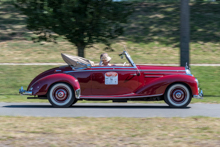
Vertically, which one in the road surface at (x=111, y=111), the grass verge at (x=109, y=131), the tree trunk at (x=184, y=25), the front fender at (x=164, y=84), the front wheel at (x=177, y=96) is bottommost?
the grass verge at (x=109, y=131)

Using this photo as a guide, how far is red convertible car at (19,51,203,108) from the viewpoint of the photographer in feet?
28.9

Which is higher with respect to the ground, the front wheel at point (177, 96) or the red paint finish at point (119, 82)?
the red paint finish at point (119, 82)

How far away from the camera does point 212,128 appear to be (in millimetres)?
5902

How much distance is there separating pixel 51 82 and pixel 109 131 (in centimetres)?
358

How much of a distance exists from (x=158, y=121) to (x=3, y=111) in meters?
3.75

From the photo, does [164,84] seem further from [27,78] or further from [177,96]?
[27,78]

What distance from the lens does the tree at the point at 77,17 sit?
11883 millimetres

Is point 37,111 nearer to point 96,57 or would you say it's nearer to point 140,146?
point 140,146

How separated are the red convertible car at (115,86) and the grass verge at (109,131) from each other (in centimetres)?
205

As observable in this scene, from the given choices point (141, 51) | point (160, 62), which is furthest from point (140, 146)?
point (141, 51)

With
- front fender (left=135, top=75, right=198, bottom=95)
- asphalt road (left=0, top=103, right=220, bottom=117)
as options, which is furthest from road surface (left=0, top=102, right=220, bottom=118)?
front fender (left=135, top=75, right=198, bottom=95)

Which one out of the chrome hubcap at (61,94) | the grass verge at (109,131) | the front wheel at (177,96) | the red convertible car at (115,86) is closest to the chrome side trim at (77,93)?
the red convertible car at (115,86)

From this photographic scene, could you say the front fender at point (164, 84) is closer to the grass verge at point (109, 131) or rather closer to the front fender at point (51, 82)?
the front fender at point (51, 82)

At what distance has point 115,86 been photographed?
886 cm
